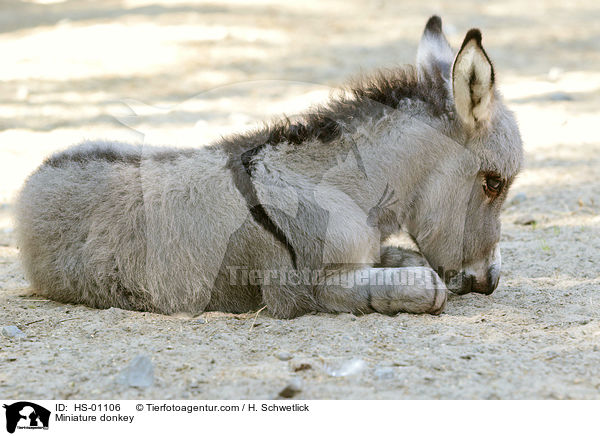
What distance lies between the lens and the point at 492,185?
4750mm

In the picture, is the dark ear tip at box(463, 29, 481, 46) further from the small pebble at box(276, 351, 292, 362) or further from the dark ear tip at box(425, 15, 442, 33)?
the small pebble at box(276, 351, 292, 362)

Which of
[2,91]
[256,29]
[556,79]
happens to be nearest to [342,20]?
[256,29]

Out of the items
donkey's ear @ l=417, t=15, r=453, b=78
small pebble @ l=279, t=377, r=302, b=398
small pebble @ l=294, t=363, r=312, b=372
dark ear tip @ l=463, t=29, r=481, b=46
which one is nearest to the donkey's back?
small pebble @ l=294, t=363, r=312, b=372

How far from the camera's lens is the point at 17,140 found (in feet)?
28.7

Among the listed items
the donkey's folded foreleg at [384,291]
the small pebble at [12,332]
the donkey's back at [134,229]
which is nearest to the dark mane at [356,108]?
the donkey's back at [134,229]

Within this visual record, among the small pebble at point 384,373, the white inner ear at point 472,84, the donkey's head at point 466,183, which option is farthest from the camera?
the donkey's head at point 466,183

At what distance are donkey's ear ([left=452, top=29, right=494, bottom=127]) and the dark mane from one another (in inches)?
7.1

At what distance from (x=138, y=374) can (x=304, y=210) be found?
1521mm

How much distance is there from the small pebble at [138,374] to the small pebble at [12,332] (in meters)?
1.05

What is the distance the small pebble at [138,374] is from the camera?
3438 mm

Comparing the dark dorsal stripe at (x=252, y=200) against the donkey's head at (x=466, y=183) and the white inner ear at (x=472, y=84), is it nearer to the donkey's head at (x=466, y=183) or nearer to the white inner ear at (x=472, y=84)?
the donkey's head at (x=466, y=183)

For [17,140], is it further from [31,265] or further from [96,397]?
[96,397]

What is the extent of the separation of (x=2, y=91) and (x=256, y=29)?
15.9 ft
